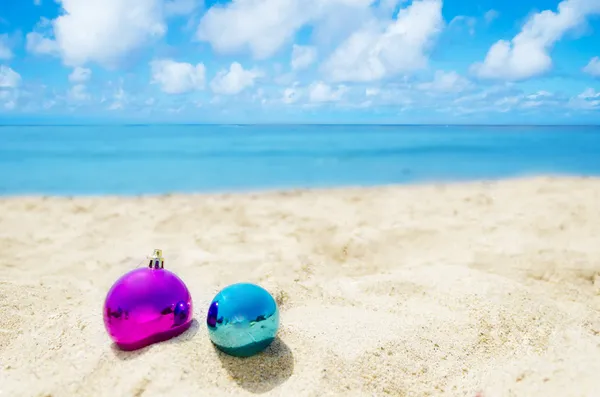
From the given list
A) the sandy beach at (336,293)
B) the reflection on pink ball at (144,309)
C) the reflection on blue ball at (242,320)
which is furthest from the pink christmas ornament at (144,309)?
the reflection on blue ball at (242,320)

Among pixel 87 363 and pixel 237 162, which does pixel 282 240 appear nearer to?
pixel 87 363

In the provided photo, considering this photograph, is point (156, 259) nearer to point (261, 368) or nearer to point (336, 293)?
point (261, 368)

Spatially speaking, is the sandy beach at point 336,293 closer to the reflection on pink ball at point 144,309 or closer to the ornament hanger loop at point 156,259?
the reflection on pink ball at point 144,309

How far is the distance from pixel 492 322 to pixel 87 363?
8.95 ft

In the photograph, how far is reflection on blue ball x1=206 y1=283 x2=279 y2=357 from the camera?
2625mm

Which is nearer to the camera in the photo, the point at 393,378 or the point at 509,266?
the point at 393,378

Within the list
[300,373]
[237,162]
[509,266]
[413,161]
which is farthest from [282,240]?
[413,161]

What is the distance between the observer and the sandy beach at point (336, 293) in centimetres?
269

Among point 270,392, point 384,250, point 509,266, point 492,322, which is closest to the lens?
point 270,392

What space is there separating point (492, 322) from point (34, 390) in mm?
2995

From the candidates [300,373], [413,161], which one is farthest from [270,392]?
[413,161]

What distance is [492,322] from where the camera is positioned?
3377 millimetres

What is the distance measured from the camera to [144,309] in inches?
108

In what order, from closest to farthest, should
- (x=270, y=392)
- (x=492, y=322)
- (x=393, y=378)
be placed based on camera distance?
1. (x=270, y=392)
2. (x=393, y=378)
3. (x=492, y=322)
